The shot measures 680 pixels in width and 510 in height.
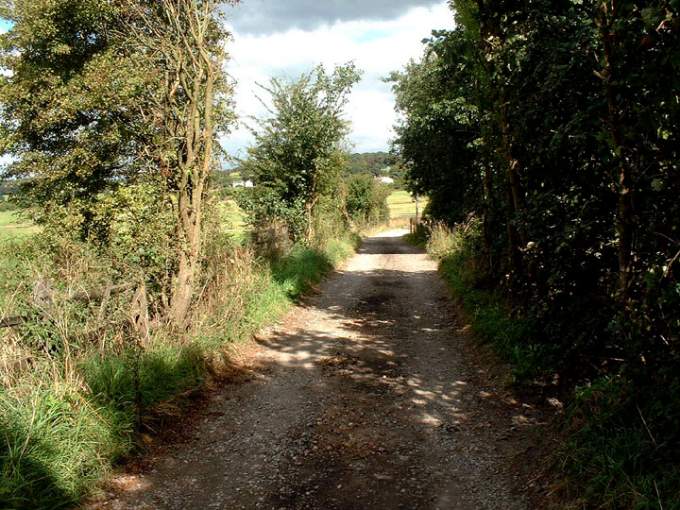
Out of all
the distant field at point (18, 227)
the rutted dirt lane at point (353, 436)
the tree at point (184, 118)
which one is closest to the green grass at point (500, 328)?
the rutted dirt lane at point (353, 436)

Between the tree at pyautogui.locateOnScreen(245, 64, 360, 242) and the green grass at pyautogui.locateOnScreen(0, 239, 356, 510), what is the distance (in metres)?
10.8

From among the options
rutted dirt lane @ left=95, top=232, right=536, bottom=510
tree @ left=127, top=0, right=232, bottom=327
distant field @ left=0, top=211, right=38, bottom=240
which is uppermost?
tree @ left=127, top=0, right=232, bottom=327

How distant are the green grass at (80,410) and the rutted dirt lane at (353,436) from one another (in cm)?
36

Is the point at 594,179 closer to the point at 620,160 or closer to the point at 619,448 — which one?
the point at 620,160

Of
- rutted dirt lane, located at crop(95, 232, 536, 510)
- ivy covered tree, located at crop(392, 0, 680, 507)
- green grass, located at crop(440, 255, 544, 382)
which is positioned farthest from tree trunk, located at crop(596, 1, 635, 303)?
green grass, located at crop(440, 255, 544, 382)

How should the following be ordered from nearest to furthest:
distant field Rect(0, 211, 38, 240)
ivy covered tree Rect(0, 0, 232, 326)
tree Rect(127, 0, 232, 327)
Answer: tree Rect(127, 0, 232, 327), ivy covered tree Rect(0, 0, 232, 326), distant field Rect(0, 211, 38, 240)

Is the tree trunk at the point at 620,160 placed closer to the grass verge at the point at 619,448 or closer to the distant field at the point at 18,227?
the grass verge at the point at 619,448

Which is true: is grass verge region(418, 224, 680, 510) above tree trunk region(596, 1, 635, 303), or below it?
below

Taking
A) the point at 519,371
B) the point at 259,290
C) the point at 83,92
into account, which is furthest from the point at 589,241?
the point at 83,92

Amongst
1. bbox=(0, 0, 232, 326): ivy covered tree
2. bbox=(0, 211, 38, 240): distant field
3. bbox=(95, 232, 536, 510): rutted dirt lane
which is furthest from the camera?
bbox=(0, 211, 38, 240): distant field

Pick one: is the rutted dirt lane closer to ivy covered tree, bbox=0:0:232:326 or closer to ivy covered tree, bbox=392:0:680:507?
ivy covered tree, bbox=392:0:680:507

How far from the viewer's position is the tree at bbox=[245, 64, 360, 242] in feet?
54.3

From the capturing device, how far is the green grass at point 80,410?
338 cm

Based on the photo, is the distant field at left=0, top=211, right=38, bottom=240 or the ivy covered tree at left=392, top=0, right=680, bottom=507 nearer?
the ivy covered tree at left=392, top=0, right=680, bottom=507
